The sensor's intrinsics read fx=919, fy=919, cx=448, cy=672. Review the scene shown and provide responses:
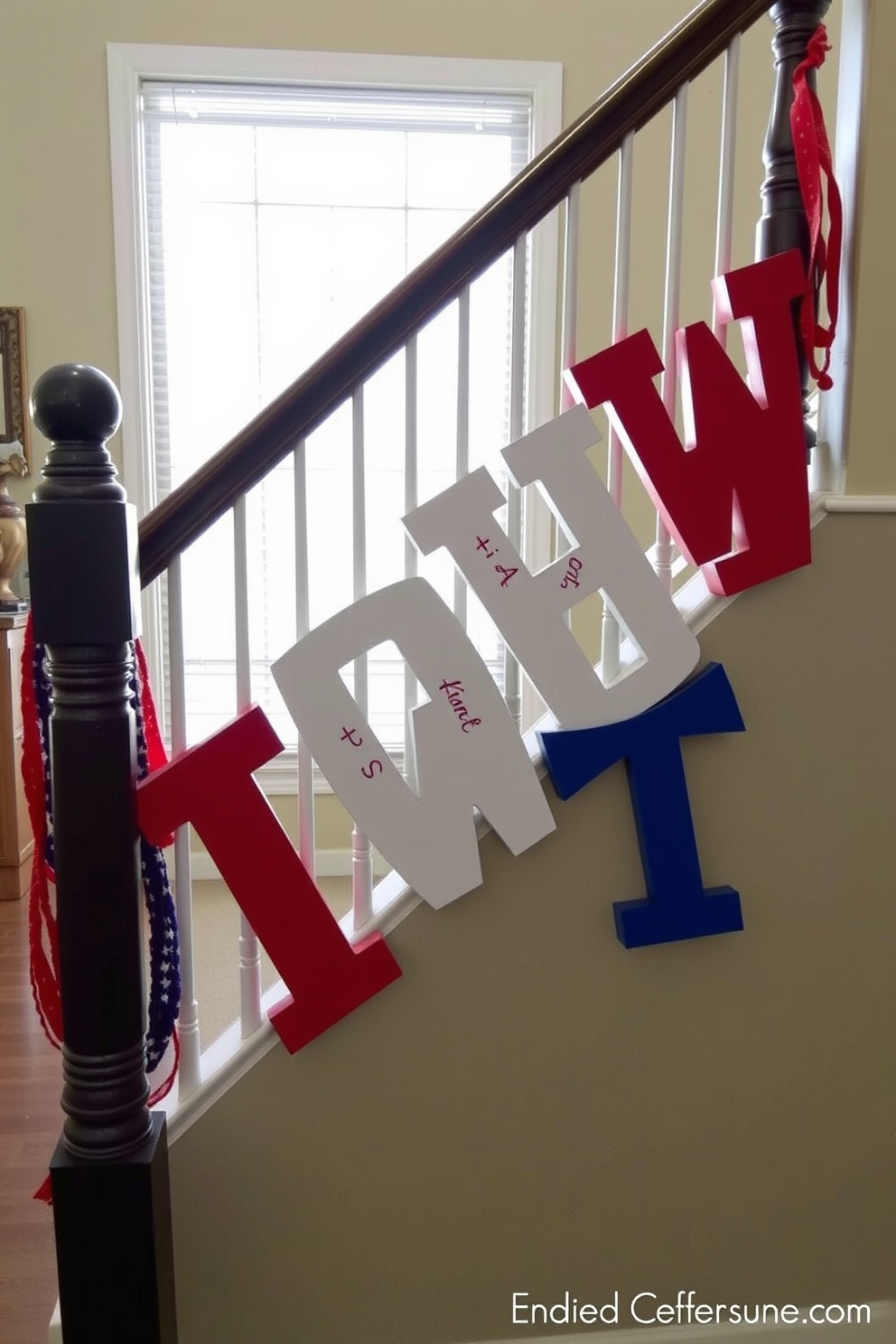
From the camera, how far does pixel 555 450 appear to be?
1.16 metres

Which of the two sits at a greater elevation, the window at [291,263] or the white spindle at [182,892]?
the window at [291,263]

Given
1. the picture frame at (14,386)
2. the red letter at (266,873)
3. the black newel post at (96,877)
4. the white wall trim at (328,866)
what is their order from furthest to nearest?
the white wall trim at (328,866) → the picture frame at (14,386) → the red letter at (266,873) → the black newel post at (96,877)

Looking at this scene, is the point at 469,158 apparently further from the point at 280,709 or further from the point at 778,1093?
the point at 778,1093

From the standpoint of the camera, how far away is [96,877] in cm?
110

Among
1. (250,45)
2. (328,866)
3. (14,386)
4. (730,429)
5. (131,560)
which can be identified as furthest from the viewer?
(328,866)

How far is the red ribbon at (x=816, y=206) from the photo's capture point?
1148mm

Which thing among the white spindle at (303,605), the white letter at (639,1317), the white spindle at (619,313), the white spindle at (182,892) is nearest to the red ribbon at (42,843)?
the white spindle at (182,892)

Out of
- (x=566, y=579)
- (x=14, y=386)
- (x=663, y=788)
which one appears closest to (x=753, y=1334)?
(x=663, y=788)

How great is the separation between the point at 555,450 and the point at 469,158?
2.30 meters

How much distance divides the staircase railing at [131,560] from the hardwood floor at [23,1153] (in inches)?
14.5

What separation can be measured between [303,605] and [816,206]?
821 millimetres

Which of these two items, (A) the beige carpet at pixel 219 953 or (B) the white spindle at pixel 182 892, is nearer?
(B) the white spindle at pixel 182 892

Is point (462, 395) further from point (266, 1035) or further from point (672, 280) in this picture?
point (266, 1035)

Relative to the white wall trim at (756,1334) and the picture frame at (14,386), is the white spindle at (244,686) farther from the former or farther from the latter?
the picture frame at (14,386)
